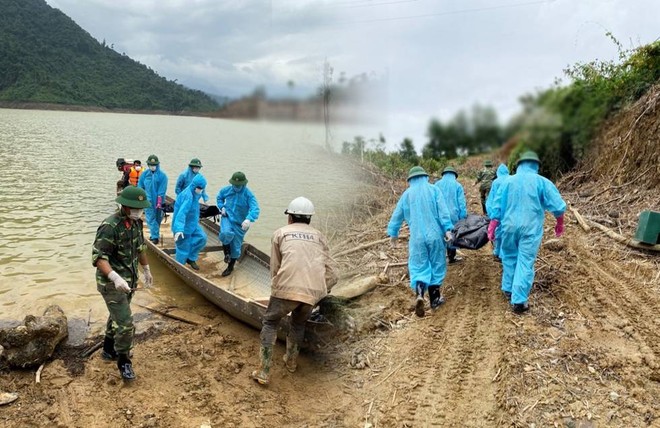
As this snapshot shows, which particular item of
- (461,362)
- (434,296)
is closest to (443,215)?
(434,296)

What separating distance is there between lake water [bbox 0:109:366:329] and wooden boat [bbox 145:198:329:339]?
525mm

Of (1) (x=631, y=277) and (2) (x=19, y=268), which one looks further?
(2) (x=19, y=268)

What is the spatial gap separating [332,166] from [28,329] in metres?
8.07

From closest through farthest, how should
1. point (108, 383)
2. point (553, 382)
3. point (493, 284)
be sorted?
1. point (553, 382)
2. point (108, 383)
3. point (493, 284)

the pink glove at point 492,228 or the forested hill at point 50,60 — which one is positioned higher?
the forested hill at point 50,60

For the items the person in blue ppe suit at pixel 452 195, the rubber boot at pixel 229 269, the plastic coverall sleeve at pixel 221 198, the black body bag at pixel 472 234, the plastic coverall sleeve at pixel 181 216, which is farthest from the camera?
the rubber boot at pixel 229 269

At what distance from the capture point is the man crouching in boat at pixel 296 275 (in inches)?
169

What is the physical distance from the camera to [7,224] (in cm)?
1165

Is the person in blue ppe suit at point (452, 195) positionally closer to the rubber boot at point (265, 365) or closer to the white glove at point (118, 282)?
the rubber boot at point (265, 365)

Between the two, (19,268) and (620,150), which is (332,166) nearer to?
(620,150)

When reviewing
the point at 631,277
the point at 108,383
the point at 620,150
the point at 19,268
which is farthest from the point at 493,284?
the point at 19,268

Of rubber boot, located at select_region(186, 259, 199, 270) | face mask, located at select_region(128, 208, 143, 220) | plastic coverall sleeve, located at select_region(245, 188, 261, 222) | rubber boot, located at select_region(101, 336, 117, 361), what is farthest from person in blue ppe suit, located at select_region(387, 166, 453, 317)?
rubber boot, located at select_region(186, 259, 199, 270)

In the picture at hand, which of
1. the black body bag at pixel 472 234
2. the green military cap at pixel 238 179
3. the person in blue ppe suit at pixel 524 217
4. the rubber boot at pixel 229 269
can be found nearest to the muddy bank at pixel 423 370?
the person in blue ppe suit at pixel 524 217

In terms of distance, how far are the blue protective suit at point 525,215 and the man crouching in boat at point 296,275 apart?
200 centimetres
